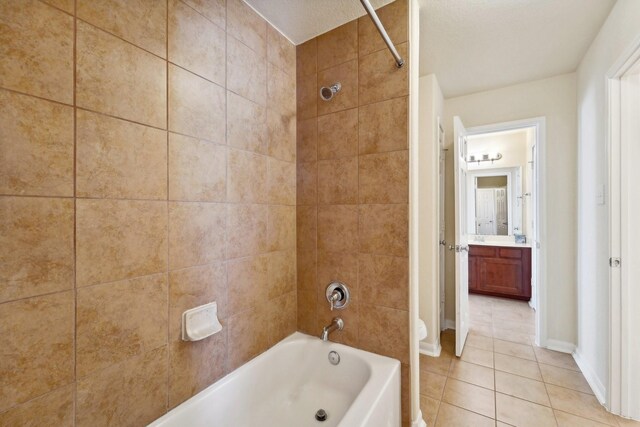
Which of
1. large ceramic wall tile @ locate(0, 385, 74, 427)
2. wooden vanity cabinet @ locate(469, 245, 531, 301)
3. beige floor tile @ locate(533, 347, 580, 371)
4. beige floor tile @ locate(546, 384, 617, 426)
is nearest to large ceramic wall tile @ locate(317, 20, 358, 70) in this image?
large ceramic wall tile @ locate(0, 385, 74, 427)

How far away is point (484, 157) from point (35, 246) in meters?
4.90

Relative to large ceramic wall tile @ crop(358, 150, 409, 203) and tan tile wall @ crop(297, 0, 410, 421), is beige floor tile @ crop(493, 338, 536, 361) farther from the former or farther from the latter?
large ceramic wall tile @ crop(358, 150, 409, 203)

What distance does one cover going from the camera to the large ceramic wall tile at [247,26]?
1383 mm

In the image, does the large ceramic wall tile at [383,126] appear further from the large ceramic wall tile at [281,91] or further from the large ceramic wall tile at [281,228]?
the large ceramic wall tile at [281,228]

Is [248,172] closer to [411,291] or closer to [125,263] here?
[125,263]

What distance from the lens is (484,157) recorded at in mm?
4203

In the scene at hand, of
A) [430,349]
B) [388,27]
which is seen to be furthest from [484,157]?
[388,27]

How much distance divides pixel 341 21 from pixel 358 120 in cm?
61

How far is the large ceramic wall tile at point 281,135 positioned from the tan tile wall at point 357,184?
0.17 ft

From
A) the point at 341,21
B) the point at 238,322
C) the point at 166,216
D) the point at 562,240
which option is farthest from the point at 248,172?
the point at 562,240

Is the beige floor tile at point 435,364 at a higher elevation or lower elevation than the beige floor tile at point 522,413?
higher

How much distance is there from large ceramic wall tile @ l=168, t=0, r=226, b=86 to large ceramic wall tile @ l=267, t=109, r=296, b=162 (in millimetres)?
371

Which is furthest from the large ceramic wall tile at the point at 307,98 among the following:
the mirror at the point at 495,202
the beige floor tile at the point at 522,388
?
the mirror at the point at 495,202

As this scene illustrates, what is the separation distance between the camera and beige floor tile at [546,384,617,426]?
1617 mm
